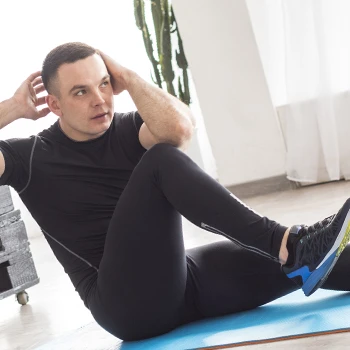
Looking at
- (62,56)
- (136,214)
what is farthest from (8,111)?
(136,214)

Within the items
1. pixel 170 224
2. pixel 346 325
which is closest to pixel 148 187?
pixel 170 224

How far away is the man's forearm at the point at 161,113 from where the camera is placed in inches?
80.7

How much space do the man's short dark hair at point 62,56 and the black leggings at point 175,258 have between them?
36 cm

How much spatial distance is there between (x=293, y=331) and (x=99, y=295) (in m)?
0.50

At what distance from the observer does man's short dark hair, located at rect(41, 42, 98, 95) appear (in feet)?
6.89

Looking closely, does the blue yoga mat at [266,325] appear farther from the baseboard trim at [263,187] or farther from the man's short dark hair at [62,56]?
the baseboard trim at [263,187]

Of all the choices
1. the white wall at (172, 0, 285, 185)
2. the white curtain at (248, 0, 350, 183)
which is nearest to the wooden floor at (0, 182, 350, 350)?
the white curtain at (248, 0, 350, 183)

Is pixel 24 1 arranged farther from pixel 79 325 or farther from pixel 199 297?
pixel 199 297

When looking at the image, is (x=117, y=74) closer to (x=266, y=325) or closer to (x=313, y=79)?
(x=266, y=325)

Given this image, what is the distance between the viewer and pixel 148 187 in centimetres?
190

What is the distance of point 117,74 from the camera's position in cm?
217

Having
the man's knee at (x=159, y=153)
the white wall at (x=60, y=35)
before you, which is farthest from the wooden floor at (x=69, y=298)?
the white wall at (x=60, y=35)

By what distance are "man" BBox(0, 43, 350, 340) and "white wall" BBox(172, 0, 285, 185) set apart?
2531 mm

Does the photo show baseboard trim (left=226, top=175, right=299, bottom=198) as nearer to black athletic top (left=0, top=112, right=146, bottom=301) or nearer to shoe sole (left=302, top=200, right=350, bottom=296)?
black athletic top (left=0, top=112, right=146, bottom=301)
